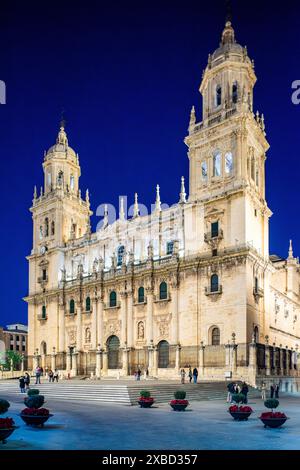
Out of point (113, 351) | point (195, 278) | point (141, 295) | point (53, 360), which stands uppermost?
point (195, 278)

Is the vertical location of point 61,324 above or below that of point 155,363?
above

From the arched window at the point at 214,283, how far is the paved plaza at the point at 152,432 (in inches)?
908

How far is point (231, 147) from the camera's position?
53500 mm

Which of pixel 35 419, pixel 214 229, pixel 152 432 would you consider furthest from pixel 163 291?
pixel 152 432

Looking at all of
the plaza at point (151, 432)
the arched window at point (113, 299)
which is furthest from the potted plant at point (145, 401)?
the arched window at point (113, 299)

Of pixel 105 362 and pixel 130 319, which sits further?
pixel 105 362

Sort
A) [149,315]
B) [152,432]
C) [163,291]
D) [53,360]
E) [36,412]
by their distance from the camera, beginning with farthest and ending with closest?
[53,360], [163,291], [149,315], [36,412], [152,432]

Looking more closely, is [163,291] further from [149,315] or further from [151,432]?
[151,432]

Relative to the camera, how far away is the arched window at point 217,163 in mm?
54562

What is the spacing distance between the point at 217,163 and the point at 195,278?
1194 cm

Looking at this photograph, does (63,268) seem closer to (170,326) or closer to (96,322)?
(96,322)

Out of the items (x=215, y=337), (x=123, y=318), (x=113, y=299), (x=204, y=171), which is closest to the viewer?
(x=215, y=337)

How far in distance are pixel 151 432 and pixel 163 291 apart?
35.9 m

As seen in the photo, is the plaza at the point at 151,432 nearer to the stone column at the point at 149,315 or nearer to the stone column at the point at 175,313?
the stone column at the point at 175,313
